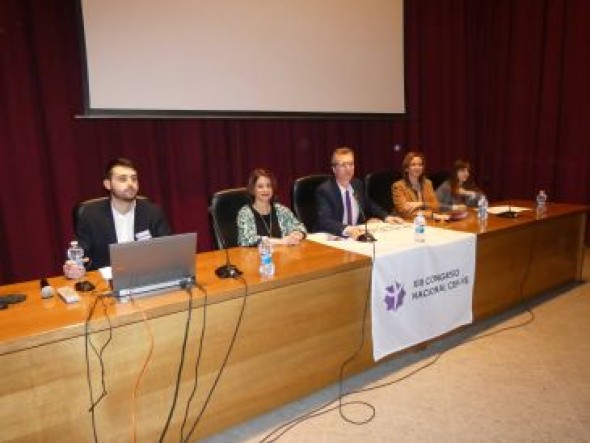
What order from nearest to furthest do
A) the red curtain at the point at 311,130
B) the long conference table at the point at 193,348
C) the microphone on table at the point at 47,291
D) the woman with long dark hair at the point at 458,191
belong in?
1. the long conference table at the point at 193,348
2. the microphone on table at the point at 47,291
3. the red curtain at the point at 311,130
4. the woman with long dark hair at the point at 458,191

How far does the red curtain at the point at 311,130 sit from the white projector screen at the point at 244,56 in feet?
0.73

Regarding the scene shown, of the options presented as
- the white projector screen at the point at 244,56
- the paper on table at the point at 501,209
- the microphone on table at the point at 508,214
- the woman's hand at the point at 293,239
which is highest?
the white projector screen at the point at 244,56

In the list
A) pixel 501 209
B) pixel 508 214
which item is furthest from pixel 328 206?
pixel 501 209

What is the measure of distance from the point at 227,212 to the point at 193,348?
1.04m

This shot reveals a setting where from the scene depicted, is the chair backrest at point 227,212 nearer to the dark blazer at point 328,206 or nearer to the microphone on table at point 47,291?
the dark blazer at point 328,206

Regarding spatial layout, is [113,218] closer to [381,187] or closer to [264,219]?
[264,219]

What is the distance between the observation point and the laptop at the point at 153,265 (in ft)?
4.97

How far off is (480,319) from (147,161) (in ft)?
8.52

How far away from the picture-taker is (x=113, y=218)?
229 cm

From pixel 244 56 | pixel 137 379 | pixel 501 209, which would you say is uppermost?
pixel 244 56

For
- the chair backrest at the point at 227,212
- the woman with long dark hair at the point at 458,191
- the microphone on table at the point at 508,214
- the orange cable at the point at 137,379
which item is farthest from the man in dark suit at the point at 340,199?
the orange cable at the point at 137,379

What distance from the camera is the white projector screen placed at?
118 inches

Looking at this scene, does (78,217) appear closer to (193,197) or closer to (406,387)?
(193,197)

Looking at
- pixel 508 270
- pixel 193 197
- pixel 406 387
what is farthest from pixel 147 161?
pixel 508 270
